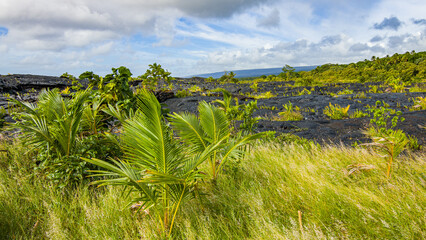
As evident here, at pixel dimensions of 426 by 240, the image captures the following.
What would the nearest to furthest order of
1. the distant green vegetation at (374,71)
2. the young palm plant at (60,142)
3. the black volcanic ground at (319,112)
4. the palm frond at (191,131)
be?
the palm frond at (191,131) < the young palm plant at (60,142) < the black volcanic ground at (319,112) < the distant green vegetation at (374,71)

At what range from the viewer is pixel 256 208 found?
2.30 m

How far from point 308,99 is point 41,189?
10086 millimetres

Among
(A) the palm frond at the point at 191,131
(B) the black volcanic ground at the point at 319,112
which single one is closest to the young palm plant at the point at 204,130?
(A) the palm frond at the point at 191,131

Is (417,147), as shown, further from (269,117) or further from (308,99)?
(308,99)

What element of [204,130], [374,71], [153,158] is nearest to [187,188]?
[153,158]

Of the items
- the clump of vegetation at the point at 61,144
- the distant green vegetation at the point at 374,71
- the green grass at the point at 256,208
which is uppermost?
the distant green vegetation at the point at 374,71

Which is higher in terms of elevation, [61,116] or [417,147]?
[61,116]

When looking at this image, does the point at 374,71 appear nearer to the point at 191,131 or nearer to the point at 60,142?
the point at 191,131

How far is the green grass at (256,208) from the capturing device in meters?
1.92

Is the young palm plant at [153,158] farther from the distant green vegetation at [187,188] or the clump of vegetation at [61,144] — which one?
the clump of vegetation at [61,144]

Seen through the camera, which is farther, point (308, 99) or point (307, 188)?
point (308, 99)

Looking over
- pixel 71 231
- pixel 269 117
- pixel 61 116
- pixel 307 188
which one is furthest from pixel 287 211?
pixel 269 117

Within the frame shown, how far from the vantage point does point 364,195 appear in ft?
7.45

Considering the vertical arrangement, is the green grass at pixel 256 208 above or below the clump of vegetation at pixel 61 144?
below
